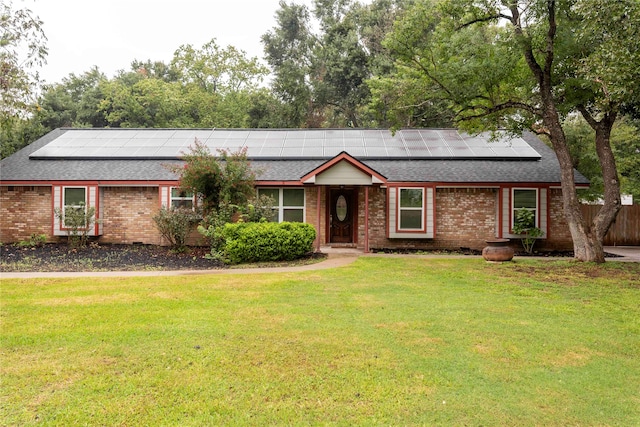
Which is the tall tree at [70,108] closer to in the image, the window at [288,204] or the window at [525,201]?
the window at [288,204]

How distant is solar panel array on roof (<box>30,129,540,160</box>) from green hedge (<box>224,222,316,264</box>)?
564 cm

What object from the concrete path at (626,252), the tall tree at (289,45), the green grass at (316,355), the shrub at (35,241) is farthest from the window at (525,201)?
the tall tree at (289,45)

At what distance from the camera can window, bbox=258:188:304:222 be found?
1501 centimetres

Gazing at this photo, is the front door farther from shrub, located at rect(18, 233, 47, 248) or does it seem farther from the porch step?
shrub, located at rect(18, 233, 47, 248)

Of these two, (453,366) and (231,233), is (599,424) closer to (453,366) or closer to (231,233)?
(453,366)

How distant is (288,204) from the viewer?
1504 centimetres

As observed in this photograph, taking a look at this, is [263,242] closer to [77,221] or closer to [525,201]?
[77,221]

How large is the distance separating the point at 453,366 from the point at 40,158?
712 inches

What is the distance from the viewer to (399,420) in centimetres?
318

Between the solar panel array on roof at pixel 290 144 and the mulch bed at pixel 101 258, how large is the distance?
15.0ft

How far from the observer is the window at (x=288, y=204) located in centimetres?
1501

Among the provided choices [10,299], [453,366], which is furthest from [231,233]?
[453,366]

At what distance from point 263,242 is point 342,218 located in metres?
4.91

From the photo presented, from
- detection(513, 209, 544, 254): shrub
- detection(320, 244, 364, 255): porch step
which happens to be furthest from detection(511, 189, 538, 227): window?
detection(320, 244, 364, 255): porch step
